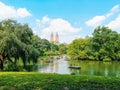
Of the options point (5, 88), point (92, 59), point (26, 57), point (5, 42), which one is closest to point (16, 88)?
point (5, 88)

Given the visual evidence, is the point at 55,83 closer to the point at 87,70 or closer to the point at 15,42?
the point at 15,42

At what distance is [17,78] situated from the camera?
8961 millimetres

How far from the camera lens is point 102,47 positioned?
64.8 m

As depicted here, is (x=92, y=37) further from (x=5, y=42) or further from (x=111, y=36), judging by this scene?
(x=5, y=42)

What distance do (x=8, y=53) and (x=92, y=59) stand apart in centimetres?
4813

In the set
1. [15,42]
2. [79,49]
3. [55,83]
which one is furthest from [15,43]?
[79,49]

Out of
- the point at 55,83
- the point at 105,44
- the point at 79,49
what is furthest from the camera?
the point at 79,49

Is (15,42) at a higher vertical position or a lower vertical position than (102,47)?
lower

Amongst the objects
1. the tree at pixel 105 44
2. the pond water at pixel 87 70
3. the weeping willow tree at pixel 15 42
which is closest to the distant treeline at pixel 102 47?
the tree at pixel 105 44

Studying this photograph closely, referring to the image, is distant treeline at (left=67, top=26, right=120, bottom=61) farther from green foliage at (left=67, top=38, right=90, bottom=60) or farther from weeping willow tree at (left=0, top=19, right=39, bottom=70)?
weeping willow tree at (left=0, top=19, right=39, bottom=70)

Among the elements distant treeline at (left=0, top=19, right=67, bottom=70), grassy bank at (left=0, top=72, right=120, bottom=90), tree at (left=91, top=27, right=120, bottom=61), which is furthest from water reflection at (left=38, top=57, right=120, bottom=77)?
tree at (left=91, top=27, right=120, bottom=61)

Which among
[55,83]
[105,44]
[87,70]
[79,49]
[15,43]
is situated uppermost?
[105,44]

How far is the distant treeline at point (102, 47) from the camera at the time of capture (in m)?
63.9

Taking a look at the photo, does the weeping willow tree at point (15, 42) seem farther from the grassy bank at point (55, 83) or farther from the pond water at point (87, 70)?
the grassy bank at point (55, 83)
